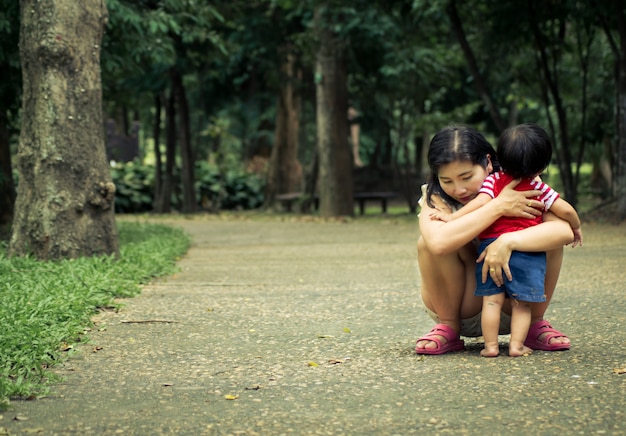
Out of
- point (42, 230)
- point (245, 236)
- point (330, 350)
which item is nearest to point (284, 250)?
point (245, 236)

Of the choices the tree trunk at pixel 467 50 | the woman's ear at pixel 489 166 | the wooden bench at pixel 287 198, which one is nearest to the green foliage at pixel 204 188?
the wooden bench at pixel 287 198

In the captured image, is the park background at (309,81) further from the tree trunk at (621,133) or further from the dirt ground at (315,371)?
the dirt ground at (315,371)

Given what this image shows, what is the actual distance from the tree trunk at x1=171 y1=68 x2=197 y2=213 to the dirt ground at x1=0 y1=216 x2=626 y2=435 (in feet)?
50.6

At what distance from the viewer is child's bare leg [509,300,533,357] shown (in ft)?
14.9

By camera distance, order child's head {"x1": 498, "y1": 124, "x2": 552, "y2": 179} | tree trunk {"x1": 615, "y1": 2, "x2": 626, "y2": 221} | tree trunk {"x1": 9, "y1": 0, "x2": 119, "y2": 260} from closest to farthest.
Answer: child's head {"x1": 498, "y1": 124, "x2": 552, "y2": 179} → tree trunk {"x1": 9, "y1": 0, "x2": 119, "y2": 260} → tree trunk {"x1": 615, "y1": 2, "x2": 626, "y2": 221}

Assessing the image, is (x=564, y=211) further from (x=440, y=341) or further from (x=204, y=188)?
(x=204, y=188)

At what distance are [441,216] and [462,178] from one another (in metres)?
0.21

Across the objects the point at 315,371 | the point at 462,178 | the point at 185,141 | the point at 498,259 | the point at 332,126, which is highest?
the point at 332,126

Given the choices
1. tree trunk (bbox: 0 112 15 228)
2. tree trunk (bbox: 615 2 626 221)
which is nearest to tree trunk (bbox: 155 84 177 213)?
tree trunk (bbox: 0 112 15 228)

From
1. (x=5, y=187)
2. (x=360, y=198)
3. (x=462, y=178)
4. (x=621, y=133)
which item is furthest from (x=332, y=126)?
(x=462, y=178)

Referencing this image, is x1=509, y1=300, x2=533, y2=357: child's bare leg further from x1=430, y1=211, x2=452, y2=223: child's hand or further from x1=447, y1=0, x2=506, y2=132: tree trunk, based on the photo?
x1=447, y1=0, x2=506, y2=132: tree trunk

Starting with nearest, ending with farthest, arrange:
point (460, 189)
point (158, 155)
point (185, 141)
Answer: point (460, 189) < point (185, 141) < point (158, 155)

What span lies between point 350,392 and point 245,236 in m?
11.2

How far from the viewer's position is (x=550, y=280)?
15.4 ft
